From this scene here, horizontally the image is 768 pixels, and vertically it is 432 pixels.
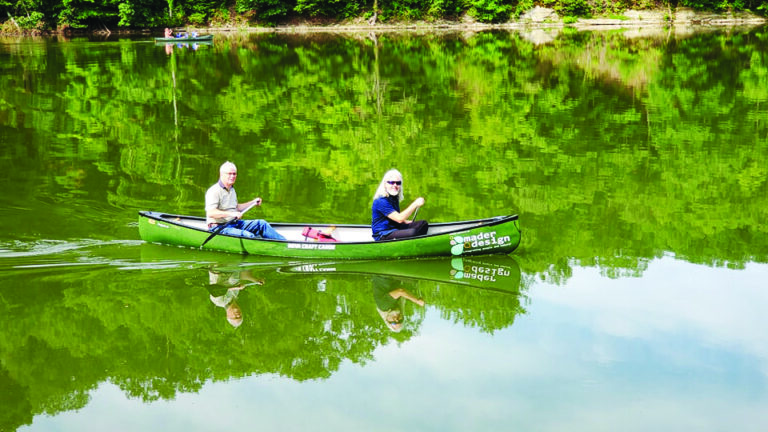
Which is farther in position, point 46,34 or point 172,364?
point 46,34

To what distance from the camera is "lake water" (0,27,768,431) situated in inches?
333

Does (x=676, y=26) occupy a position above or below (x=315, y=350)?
above

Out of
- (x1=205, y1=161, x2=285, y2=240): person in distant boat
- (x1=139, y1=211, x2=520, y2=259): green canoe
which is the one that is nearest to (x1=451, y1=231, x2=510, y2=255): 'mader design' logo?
(x1=139, y1=211, x2=520, y2=259): green canoe

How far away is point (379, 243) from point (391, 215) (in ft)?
1.60

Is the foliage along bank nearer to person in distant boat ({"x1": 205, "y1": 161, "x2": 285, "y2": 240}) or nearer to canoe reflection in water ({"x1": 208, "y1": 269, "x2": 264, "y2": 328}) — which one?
person in distant boat ({"x1": 205, "y1": 161, "x2": 285, "y2": 240})

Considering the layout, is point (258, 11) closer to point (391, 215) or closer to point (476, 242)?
point (391, 215)

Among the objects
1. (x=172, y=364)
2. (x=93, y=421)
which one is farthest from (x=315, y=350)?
(x=93, y=421)

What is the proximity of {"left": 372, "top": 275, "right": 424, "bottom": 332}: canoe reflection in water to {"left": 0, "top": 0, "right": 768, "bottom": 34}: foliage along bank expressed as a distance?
62.5 metres

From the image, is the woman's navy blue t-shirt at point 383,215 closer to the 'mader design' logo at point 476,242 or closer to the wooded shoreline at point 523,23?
the 'mader design' logo at point 476,242

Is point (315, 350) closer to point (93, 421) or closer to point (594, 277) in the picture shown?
point (93, 421)

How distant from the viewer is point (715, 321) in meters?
10.2

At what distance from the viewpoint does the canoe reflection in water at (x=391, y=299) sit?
10516mm

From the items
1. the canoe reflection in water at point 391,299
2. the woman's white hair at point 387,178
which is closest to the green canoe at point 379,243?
the canoe reflection in water at point 391,299

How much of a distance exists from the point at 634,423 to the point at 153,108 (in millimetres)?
25038
